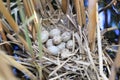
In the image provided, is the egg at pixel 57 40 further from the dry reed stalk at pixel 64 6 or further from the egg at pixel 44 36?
the dry reed stalk at pixel 64 6

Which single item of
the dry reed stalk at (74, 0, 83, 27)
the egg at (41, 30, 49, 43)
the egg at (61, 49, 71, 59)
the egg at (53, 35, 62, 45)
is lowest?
the egg at (61, 49, 71, 59)

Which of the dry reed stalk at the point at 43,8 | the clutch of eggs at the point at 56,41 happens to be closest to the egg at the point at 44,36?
the clutch of eggs at the point at 56,41

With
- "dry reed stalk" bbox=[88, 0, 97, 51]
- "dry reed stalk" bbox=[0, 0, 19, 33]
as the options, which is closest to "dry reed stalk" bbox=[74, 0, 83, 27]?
"dry reed stalk" bbox=[88, 0, 97, 51]

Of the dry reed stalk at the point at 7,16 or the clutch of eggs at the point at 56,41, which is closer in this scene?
the dry reed stalk at the point at 7,16

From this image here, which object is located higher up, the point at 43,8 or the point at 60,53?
the point at 43,8

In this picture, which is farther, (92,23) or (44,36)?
(44,36)

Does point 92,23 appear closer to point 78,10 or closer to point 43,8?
point 78,10

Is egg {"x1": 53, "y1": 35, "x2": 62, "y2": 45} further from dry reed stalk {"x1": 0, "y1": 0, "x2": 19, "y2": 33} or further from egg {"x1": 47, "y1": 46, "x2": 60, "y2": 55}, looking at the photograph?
dry reed stalk {"x1": 0, "y1": 0, "x2": 19, "y2": 33}

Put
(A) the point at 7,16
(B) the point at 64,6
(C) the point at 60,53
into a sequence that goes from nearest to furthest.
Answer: (A) the point at 7,16 < (C) the point at 60,53 < (B) the point at 64,6

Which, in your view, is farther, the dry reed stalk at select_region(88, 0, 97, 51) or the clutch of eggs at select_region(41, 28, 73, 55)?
the clutch of eggs at select_region(41, 28, 73, 55)

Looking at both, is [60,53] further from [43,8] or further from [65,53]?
[43,8]

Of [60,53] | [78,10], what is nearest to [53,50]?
[60,53]

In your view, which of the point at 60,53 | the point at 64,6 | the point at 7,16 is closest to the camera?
the point at 7,16
